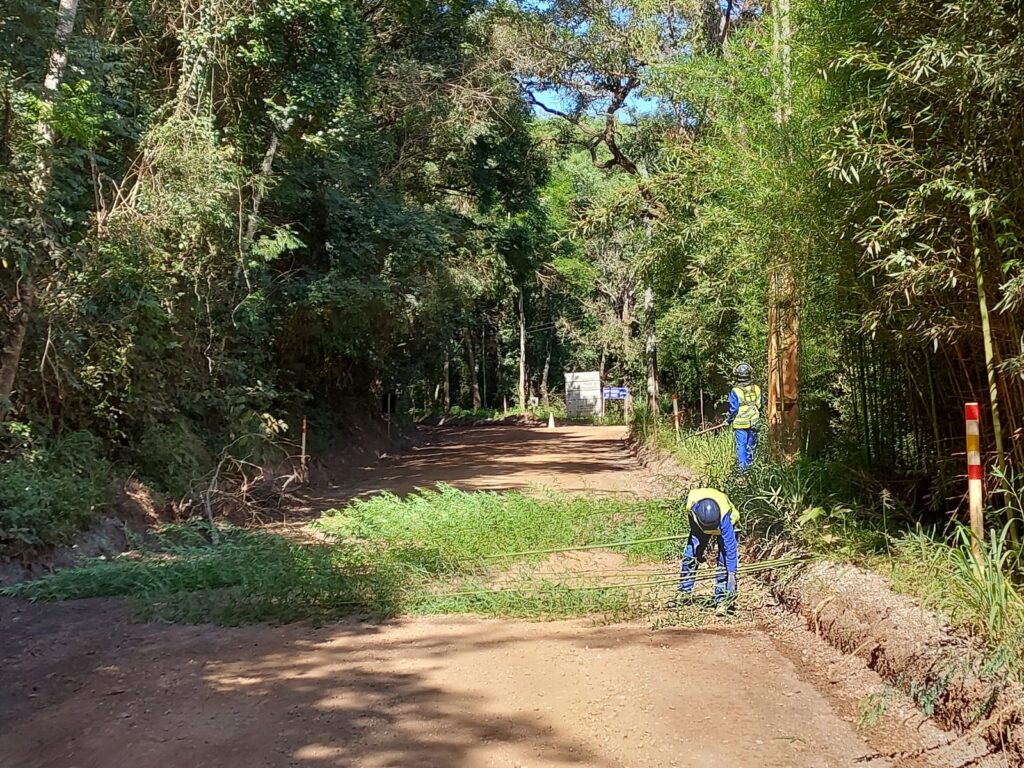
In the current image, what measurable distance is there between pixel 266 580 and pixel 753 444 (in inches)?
254

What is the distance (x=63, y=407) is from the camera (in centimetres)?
967

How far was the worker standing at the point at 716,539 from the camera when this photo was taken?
606 centimetres

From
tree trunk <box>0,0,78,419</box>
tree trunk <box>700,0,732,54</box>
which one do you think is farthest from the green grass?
tree trunk <box>700,0,732,54</box>

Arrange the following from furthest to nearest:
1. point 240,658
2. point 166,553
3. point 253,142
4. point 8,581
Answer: point 253,142 < point 166,553 < point 8,581 < point 240,658

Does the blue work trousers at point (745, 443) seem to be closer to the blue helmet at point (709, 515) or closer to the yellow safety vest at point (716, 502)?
the yellow safety vest at point (716, 502)

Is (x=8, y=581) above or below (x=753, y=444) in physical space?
below

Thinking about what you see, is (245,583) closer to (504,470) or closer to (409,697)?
(409,697)

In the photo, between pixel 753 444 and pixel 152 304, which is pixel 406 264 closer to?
pixel 152 304

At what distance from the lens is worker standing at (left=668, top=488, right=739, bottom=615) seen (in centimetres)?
606

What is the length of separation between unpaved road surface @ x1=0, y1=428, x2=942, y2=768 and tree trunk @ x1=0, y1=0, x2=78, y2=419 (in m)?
2.99

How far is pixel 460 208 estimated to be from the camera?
22344 mm

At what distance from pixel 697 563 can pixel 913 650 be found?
7.07 feet

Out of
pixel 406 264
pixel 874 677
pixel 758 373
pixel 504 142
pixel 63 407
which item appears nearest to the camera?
pixel 874 677

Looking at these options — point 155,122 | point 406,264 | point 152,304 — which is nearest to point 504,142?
point 406,264
